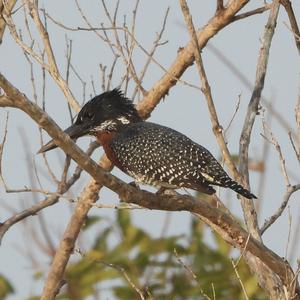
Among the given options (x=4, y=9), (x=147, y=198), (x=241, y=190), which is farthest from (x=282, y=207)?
(x=4, y=9)

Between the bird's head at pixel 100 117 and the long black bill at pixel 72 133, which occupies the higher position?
the bird's head at pixel 100 117

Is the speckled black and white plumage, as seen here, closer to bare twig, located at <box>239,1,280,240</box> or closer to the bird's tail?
the bird's tail

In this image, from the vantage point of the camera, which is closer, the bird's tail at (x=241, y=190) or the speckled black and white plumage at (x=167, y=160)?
the bird's tail at (x=241, y=190)

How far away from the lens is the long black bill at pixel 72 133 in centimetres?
694

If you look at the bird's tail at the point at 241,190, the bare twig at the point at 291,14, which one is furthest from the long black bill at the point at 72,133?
the bare twig at the point at 291,14

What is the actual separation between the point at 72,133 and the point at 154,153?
802 mm

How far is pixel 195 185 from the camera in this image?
6.25m

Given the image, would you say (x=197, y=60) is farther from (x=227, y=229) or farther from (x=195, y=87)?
(x=227, y=229)

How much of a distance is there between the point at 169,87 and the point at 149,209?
2367 millimetres

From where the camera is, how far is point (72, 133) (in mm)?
7008

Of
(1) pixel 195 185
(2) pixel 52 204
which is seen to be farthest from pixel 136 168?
(2) pixel 52 204

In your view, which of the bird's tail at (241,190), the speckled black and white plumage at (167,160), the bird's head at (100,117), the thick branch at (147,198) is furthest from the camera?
the bird's head at (100,117)

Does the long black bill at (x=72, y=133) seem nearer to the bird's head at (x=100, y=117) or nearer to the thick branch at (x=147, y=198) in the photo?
the bird's head at (x=100, y=117)

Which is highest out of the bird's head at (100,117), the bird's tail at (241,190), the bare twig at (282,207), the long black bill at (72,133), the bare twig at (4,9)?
the bare twig at (4,9)
